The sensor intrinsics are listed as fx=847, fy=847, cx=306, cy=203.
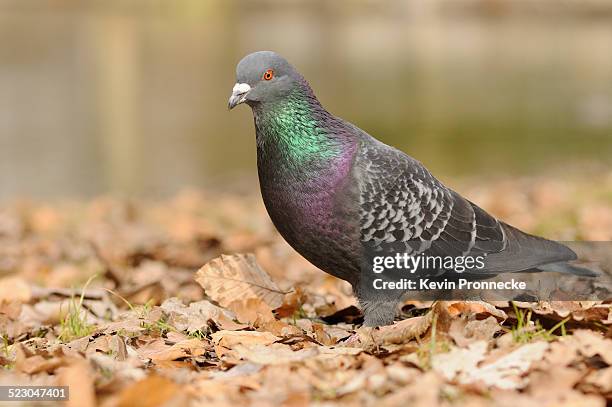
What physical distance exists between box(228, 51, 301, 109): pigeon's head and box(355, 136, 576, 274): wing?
16.6 inches

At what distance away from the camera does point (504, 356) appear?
2.68 meters

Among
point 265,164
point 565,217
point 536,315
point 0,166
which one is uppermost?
point 265,164

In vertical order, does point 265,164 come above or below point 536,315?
above

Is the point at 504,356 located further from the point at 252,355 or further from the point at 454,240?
the point at 454,240

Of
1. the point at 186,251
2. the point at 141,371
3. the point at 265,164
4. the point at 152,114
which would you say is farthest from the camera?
the point at 152,114

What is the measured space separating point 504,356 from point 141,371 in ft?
3.75

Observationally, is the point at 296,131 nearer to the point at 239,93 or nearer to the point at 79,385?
the point at 239,93

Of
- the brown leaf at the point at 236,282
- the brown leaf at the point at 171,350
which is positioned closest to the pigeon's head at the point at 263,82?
the brown leaf at the point at 236,282

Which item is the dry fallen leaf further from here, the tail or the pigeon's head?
the pigeon's head

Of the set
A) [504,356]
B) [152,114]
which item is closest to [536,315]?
[504,356]

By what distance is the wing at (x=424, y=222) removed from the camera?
352 cm

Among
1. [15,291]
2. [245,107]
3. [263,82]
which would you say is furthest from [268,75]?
[245,107]

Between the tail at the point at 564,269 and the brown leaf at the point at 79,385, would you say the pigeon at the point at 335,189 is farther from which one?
the brown leaf at the point at 79,385

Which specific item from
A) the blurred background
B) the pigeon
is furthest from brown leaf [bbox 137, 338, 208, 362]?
the blurred background
